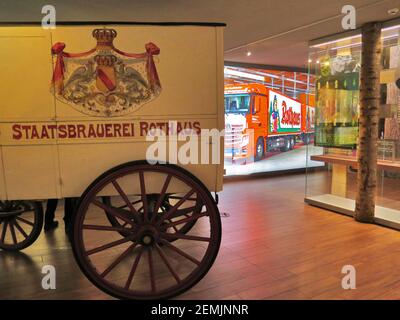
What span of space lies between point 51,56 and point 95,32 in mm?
284

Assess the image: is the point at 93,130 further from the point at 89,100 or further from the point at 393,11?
the point at 393,11

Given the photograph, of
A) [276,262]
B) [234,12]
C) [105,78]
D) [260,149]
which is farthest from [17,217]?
[260,149]

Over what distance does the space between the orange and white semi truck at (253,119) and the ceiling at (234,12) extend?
237 cm

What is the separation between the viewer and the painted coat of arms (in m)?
1.96

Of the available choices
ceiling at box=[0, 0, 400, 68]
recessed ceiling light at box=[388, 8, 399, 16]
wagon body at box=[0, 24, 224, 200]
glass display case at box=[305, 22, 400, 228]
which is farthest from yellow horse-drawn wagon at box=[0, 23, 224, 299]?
glass display case at box=[305, 22, 400, 228]

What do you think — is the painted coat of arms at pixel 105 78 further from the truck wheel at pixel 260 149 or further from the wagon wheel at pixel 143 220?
the truck wheel at pixel 260 149

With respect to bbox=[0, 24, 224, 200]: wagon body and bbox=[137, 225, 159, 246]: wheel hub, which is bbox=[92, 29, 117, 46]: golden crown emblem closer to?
bbox=[0, 24, 224, 200]: wagon body

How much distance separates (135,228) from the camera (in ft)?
6.94

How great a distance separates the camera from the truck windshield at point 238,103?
6.57 meters

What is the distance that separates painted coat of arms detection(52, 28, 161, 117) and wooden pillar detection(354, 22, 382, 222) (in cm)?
279

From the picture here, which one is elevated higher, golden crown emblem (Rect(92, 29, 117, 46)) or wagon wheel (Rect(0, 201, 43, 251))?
golden crown emblem (Rect(92, 29, 117, 46))

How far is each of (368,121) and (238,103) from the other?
306cm
